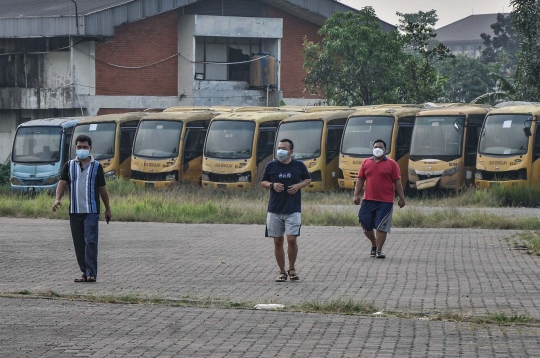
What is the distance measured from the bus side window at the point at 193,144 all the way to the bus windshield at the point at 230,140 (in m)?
1.09

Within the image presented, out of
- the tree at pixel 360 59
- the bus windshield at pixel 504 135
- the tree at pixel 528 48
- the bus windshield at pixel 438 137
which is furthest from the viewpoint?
the tree at pixel 360 59

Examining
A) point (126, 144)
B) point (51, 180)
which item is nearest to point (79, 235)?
point (51, 180)

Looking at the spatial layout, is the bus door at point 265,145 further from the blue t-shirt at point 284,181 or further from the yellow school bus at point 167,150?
the blue t-shirt at point 284,181

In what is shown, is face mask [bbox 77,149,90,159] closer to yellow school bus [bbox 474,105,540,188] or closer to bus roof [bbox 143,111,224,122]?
yellow school bus [bbox 474,105,540,188]

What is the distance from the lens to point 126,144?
34.3m

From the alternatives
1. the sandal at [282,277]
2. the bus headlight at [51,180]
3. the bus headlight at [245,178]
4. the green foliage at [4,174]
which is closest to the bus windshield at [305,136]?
the bus headlight at [245,178]

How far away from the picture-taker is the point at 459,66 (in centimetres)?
7200

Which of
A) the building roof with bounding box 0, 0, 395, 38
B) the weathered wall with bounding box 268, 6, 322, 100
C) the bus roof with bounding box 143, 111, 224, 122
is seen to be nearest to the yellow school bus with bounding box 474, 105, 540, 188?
the bus roof with bounding box 143, 111, 224, 122

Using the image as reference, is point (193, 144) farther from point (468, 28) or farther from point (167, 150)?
point (468, 28)

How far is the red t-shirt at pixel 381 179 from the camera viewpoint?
49.2 ft

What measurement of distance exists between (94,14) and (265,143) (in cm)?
1295

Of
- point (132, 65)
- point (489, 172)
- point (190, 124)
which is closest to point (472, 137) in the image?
point (489, 172)

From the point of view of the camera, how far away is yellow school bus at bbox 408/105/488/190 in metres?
29.2

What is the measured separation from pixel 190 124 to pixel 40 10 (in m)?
17.6
